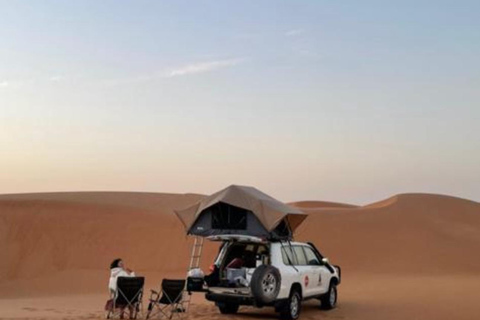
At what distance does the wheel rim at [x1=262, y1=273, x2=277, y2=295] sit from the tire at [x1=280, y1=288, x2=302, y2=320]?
29.3 inches

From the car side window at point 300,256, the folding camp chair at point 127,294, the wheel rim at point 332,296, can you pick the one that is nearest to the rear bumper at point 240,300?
the car side window at point 300,256

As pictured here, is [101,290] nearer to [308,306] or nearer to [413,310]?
[308,306]

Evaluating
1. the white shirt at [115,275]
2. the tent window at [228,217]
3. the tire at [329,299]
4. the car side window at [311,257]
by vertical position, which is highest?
Result: the tent window at [228,217]

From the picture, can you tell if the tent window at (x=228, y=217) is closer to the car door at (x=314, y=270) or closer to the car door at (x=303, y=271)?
the car door at (x=303, y=271)

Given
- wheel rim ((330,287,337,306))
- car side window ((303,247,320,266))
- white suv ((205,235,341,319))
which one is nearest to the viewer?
white suv ((205,235,341,319))

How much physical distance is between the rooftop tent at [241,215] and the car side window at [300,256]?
0.44 meters

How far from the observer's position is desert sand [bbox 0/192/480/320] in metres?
18.9

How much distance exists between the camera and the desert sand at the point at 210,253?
18875 millimetres

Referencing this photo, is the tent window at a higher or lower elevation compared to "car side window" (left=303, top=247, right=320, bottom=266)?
higher

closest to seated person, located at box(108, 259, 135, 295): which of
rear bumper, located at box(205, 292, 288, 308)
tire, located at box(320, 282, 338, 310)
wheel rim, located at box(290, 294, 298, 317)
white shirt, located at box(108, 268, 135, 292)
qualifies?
white shirt, located at box(108, 268, 135, 292)

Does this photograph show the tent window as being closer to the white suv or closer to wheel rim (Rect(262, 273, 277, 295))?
the white suv

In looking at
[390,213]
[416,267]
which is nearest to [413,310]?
[416,267]

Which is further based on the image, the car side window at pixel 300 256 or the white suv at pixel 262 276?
the car side window at pixel 300 256

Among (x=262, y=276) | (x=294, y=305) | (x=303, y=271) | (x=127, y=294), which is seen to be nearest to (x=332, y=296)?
(x=303, y=271)
